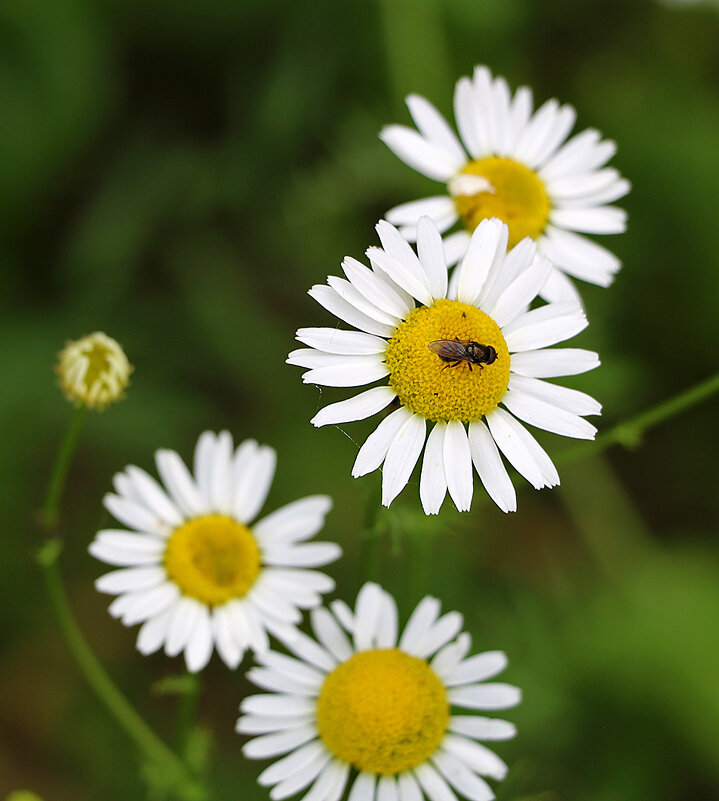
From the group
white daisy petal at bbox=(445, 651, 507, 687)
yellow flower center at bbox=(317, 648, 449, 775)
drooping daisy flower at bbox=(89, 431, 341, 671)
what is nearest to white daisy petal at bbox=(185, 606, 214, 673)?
drooping daisy flower at bbox=(89, 431, 341, 671)

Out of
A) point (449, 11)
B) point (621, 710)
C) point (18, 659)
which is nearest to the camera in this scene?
point (621, 710)

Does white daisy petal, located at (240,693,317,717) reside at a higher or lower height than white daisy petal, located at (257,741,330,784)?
higher

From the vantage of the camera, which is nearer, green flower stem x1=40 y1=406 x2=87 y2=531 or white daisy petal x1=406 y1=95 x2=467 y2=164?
green flower stem x1=40 y1=406 x2=87 y2=531

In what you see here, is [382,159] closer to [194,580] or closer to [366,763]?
[194,580]

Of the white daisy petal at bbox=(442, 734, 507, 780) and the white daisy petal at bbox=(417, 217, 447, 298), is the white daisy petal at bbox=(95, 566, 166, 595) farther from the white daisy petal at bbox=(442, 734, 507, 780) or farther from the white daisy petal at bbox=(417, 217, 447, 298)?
the white daisy petal at bbox=(417, 217, 447, 298)

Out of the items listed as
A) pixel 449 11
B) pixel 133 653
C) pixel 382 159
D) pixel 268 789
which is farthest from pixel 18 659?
pixel 449 11

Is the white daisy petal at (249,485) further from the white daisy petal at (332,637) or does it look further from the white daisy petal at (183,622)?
the white daisy petal at (332,637)

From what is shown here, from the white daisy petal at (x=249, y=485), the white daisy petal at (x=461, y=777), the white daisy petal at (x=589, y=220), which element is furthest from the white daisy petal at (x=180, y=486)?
the white daisy petal at (x=589, y=220)
